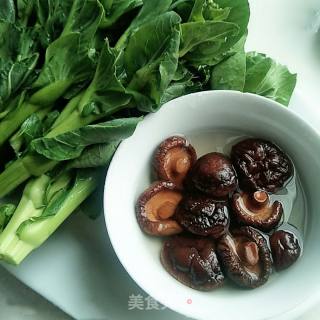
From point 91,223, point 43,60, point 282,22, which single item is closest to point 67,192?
point 91,223

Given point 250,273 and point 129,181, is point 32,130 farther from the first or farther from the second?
point 250,273

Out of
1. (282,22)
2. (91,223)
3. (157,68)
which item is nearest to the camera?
(157,68)

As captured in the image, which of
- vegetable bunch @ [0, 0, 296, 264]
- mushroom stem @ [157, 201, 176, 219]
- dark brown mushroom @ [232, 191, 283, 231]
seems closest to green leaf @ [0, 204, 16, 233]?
vegetable bunch @ [0, 0, 296, 264]

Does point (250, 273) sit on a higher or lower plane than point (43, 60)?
lower

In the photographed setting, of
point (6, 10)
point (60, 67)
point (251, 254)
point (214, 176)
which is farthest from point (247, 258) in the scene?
point (6, 10)

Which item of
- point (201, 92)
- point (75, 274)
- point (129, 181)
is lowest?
point (75, 274)

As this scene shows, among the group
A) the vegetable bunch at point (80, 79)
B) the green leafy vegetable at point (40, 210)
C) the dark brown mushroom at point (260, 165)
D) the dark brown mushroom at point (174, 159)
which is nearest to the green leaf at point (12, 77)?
the vegetable bunch at point (80, 79)
